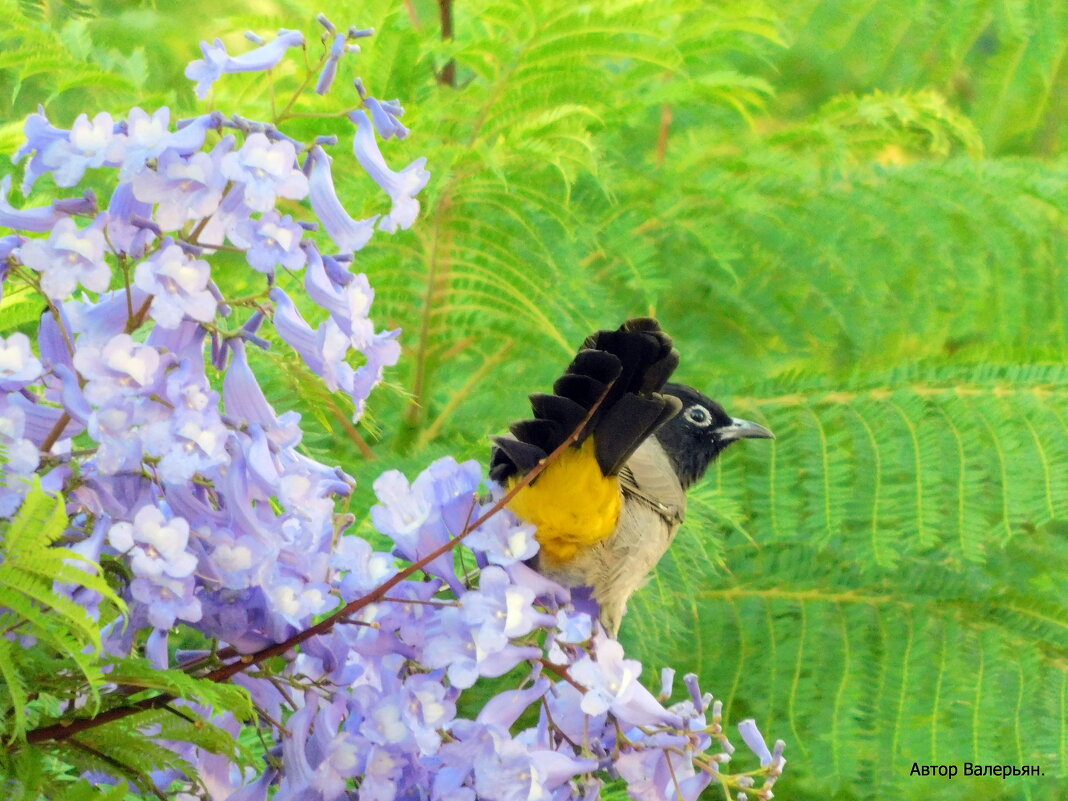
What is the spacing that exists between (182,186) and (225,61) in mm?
101

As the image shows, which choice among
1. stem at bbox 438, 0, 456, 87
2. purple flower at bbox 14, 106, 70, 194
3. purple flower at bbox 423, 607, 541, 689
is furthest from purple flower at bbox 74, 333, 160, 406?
stem at bbox 438, 0, 456, 87

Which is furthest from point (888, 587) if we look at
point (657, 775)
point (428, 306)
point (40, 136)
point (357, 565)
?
point (40, 136)

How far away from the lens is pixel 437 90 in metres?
1.70

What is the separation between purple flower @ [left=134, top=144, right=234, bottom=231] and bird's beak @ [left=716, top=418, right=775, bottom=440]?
1.07 meters

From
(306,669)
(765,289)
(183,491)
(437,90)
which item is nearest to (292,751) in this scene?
(306,669)

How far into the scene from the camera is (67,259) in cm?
61

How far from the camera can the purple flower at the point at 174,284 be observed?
0.59 metres

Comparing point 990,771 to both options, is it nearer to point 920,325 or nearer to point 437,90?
point 920,325

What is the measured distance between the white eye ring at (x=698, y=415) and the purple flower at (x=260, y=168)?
3.25 ft

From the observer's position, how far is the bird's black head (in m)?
1.57

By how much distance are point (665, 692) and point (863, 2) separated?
1843 millimetres

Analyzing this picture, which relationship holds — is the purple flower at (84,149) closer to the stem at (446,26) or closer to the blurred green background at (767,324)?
the blurred green background at (767,324)

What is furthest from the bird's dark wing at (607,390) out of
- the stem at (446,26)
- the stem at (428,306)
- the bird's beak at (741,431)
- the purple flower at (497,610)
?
the stem at (446,26)

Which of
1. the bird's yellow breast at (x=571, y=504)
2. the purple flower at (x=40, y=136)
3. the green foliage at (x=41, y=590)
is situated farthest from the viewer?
the bird's yellow breast at (x=571, y=504)
